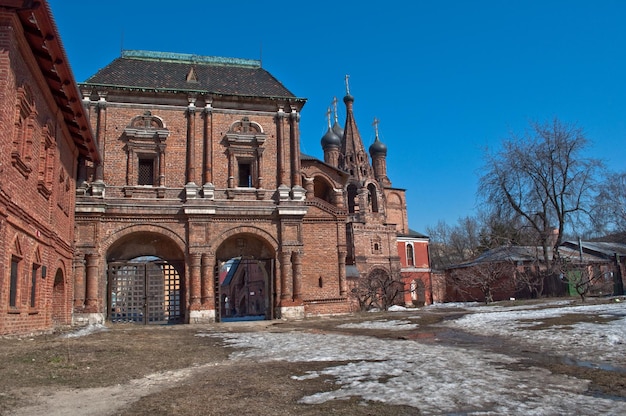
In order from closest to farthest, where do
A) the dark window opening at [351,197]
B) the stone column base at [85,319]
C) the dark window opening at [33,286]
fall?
the dark window opening at [33,286] < the stone column base at [85,319] < the dark window opening at [351,197]

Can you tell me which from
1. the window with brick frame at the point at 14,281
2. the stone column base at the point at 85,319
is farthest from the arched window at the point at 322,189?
the window with brick frame at the point at 14,281

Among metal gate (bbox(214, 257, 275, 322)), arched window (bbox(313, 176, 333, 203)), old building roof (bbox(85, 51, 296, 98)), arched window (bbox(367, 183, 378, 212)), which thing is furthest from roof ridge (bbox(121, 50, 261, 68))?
arched window (bbox(367, 183, 378, 212))

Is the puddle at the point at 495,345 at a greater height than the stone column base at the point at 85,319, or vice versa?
the stone column base at the point at 85,319

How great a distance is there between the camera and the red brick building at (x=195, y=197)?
20.6 meters

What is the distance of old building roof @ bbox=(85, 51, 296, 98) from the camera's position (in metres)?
22.3

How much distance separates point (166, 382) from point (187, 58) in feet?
68.3

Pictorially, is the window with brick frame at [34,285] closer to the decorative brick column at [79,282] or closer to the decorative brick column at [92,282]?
the decorative brick column at [79,282]

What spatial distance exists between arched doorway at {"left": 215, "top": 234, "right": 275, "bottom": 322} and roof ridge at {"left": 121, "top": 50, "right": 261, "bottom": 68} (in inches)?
348

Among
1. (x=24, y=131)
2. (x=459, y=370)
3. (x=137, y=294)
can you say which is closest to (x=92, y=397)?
(x=459, y=370)

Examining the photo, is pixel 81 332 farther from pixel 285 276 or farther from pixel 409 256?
pixel 409 256

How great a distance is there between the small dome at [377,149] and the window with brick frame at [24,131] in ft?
158

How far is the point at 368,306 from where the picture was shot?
29828 mm

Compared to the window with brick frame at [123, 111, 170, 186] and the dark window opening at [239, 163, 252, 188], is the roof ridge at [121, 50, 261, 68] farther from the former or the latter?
the dark window opening at [239, 163, 252, 188]

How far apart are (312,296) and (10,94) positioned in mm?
15103
